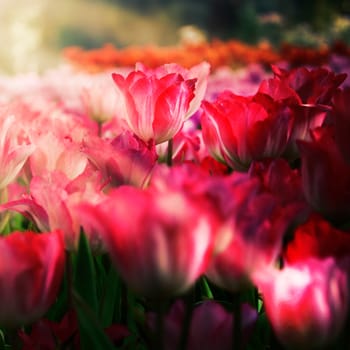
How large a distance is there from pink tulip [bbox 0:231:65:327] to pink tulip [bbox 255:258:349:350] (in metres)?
0.19

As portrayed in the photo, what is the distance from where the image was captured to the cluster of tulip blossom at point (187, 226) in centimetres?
55

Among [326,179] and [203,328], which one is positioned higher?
[326,179]

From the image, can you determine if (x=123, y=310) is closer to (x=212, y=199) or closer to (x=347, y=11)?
(x=212, y=199)

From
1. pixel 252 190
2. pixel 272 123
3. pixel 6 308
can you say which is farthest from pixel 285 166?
pixel 6 308

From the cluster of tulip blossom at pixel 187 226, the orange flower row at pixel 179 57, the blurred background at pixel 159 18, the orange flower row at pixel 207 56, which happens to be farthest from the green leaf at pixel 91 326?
the blurred background at pixel 159 18

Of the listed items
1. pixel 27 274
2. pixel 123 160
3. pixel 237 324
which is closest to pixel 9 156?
pixel 123 160

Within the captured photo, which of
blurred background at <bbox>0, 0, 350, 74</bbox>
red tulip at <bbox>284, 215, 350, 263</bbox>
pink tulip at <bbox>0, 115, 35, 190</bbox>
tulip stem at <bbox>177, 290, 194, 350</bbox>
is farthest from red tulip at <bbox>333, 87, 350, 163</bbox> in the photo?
blurred background at <bbox>0, 0, 350, 74</bbox>

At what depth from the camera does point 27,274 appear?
62 centimetres

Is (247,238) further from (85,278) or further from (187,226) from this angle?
(85,278)

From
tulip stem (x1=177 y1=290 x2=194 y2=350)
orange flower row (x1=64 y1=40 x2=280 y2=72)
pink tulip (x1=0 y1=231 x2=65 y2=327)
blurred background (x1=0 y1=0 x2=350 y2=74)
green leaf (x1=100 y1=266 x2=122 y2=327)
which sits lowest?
blurred background (x1=0 y1=0 x2=350 y2=74)

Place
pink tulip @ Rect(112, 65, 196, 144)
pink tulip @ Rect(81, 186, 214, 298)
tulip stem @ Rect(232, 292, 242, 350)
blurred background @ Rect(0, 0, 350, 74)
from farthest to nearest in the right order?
1. blurred background @ Rect(0, 0, 350, 74)
2. pink tulip @ Rect(112, 65, 196, 144)
3. tulip stem @ Rect(232, 292, 242, 350)
4. pink tulip @ Rect(81, 186, 214, 298)

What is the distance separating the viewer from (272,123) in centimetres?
87

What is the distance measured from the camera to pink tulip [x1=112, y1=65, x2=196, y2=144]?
0.92 meters

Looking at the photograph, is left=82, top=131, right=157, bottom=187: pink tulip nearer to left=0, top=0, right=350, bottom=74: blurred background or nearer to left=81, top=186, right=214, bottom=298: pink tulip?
left=81, top=186, right=214, bottom=298: pink tulip
